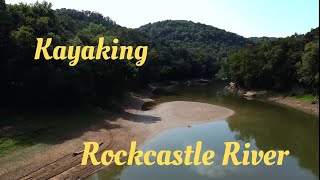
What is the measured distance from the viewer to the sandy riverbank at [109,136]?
92.9 ft

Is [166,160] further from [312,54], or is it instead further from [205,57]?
[205,57]

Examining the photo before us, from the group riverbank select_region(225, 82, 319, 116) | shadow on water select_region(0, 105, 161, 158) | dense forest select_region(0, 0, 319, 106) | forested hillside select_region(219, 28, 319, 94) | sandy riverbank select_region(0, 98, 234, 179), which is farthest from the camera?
forested hillside select_region(219, 28, 319, 94)

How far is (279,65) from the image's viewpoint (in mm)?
75812

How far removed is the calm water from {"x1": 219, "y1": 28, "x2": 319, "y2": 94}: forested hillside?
8.48 meters

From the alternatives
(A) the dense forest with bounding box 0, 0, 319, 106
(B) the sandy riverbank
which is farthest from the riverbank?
(B) the sandy riverbank

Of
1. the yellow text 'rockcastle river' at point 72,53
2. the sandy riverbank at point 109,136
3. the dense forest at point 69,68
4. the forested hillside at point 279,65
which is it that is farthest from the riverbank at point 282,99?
the yellow text 'rockcastle river' at point 72,53

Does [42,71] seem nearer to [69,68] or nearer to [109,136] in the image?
[69,68]

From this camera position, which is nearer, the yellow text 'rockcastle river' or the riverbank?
the yellow text 'rockcastle river'

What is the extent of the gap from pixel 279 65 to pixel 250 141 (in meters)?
40.8

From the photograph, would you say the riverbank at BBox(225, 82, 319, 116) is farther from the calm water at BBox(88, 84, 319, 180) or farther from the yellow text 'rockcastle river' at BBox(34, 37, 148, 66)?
the yellow text 'rockcastle river' at BBox(34, 37, 148, 66)

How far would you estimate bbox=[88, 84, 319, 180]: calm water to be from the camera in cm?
2769

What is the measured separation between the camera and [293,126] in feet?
156

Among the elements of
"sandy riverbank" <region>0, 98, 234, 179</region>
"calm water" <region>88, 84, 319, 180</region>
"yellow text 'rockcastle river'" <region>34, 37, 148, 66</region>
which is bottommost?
"sandy riverbank" <region>0, 98, 234, 179</region>

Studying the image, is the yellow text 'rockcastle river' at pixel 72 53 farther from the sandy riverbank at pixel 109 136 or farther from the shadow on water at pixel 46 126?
the sandy riverbank at pixel 109 136
